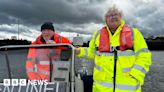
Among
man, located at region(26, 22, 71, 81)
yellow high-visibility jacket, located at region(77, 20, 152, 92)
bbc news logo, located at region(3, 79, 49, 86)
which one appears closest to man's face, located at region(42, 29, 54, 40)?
man, located at region(26, 22, 71, 81)

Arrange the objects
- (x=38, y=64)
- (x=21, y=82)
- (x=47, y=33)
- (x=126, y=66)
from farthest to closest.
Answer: (x=47, y=33), (x=38, y=64), (x=21, y=82), (x=126, y=66)

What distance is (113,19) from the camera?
14.1ft

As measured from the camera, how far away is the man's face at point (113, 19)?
14.1 feet

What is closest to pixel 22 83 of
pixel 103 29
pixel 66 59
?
pixel 66 59

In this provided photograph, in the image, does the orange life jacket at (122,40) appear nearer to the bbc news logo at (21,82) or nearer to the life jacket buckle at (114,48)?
the life jacket buckle at (114,48)

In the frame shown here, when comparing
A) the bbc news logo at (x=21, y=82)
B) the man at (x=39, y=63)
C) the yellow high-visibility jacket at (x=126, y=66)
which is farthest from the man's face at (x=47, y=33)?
the yellow high-visibility jacket at (x=126, y=66)

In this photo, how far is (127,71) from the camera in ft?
14.0

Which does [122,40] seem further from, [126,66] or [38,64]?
[38,64]

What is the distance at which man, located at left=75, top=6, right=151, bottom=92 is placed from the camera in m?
4.25

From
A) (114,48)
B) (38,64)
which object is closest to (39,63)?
(38,64)

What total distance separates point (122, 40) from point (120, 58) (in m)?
0.24

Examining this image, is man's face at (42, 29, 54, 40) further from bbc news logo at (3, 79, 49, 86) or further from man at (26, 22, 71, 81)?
bbc news logo at (3, 79, 49, 86)

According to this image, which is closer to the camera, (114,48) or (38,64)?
(114,48)

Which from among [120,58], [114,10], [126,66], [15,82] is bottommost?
[15,82]
